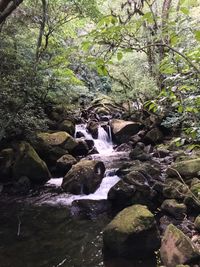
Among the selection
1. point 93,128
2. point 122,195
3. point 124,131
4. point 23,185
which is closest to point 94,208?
point 122,195

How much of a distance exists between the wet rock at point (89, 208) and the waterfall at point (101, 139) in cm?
658

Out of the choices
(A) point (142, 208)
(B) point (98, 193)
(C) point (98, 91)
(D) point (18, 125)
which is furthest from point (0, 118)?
(C) point (98, 91)

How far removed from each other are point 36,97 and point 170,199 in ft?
21.3

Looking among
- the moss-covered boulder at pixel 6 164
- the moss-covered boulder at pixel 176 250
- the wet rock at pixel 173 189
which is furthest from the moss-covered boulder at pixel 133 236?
the moss-covered boulder at pixel 6 164

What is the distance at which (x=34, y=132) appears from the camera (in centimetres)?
1042

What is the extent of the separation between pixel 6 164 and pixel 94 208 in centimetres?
400

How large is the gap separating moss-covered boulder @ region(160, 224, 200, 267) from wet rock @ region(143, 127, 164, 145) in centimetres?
925

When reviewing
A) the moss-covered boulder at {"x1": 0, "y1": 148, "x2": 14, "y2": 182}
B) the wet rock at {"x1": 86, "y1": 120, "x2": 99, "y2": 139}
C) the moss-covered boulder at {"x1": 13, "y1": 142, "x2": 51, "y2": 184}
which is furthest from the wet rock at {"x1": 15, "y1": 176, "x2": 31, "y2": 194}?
the wet rock at {"x1": 86, "y1": 120, "x2": 99, "y2": 139}

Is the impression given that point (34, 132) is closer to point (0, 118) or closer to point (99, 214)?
point (0, 118)

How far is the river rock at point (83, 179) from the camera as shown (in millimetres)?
8734

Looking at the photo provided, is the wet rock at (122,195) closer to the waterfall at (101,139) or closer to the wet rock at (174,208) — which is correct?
the wet rock at (174,208)

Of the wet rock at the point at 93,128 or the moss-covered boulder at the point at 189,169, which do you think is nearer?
the moss-covered boulder at the point at 189,169

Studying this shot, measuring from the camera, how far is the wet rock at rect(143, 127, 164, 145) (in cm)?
1408

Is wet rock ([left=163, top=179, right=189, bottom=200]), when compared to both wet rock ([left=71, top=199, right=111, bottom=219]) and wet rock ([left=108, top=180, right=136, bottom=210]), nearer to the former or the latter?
wet rock ([left=108, top=180, right=136, bottom=210])
